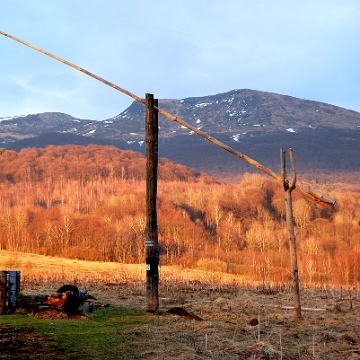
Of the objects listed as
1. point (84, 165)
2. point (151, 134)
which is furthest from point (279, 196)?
point (151, 134)

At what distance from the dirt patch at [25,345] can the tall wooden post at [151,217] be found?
4158 millimetres

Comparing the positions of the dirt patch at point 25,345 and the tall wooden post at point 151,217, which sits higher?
the tall wooden post at point 151,217

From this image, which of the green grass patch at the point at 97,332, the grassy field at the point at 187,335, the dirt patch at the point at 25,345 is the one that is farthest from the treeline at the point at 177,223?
the dirt patch at the point at 25,345

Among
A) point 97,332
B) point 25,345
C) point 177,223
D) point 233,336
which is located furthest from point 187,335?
point 177,223

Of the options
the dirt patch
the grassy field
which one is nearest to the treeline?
the grassy field

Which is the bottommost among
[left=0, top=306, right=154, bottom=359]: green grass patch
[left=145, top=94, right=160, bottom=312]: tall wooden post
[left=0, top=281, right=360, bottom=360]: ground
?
[left=0, top=281, right=360, bottom=360]: ground

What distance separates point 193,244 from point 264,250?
10938mm

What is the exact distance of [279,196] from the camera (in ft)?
357

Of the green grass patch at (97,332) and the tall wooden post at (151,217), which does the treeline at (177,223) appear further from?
the green grass patch at (97,332)

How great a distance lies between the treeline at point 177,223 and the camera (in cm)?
6544

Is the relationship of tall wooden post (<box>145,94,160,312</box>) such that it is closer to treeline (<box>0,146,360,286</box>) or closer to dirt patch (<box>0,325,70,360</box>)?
dirt patch (<box>0,325,70,360</box>)

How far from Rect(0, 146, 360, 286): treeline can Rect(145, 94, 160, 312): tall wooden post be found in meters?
30.2

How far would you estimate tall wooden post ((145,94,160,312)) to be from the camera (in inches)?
517

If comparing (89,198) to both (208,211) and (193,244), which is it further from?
(193,244)
